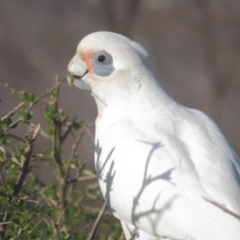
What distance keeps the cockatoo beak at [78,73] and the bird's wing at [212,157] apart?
1.80 feet

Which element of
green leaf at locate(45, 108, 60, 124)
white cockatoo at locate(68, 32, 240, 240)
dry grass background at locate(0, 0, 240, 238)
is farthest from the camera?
dry grass background at locate(0, 0, 240, 238)

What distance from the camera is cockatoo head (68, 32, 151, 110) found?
385 centimetres

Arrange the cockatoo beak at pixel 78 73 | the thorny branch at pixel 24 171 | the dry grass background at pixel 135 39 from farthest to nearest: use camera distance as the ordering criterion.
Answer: the dry grass background at pixel 135 39
the cockatoo beak at pixel 78 73
the thorny branch at pixel 24 171

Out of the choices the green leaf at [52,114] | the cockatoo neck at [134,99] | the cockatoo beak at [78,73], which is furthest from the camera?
the cockatoo beak at [78,73]

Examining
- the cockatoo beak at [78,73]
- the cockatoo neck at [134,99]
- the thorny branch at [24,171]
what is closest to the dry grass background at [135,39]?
the cockatoo beak at [78,73]

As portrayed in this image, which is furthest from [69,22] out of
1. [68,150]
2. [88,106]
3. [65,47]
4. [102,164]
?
[102,164]

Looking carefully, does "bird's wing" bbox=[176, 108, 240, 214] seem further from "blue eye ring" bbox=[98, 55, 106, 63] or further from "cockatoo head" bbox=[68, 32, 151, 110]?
"blue eye ring" bbox=[98, 55, 106, 63]

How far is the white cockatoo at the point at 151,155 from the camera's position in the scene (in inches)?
127

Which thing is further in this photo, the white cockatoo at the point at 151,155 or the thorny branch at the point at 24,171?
the white cockatoo at the point at 151,155

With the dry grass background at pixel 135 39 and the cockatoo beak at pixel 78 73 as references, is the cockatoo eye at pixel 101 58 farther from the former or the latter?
the dry grass background at pixel 135 39

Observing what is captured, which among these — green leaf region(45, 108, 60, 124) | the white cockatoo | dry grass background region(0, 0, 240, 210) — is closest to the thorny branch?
the white cockatoo

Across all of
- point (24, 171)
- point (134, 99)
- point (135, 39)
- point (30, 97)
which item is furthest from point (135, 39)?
point (24, 171)

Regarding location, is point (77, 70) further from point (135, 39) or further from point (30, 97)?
point (135, 39)

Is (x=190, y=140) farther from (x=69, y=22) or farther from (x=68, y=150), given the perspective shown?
(x=69, y=22)
